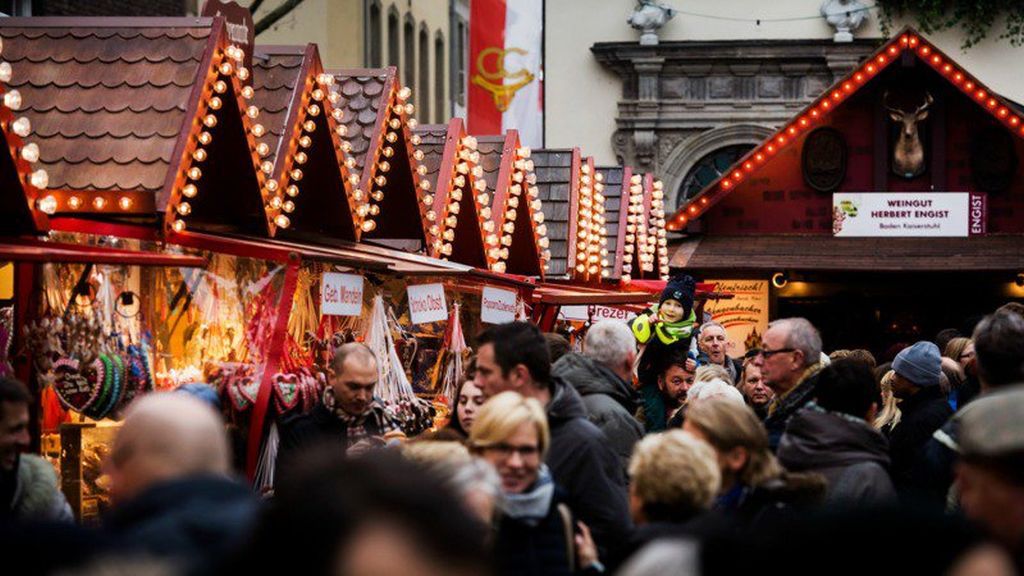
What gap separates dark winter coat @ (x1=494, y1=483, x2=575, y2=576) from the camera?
4988mm

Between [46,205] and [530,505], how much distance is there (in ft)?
14.2

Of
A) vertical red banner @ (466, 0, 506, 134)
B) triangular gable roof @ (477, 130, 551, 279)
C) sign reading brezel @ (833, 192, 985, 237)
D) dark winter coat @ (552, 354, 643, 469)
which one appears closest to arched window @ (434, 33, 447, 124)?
sign reading brezel @ (833, 192, 985, 237)

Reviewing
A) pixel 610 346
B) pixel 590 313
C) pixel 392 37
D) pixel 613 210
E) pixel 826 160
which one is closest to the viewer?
pixel 610 346

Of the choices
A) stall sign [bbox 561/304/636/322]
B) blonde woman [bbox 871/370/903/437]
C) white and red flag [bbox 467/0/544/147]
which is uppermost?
white and red flag [bbox 467/0/544/147]

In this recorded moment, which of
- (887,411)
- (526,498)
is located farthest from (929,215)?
(526,498)

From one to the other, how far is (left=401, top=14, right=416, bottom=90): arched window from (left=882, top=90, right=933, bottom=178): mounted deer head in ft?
58.0

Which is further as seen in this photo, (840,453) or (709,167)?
(709,167)

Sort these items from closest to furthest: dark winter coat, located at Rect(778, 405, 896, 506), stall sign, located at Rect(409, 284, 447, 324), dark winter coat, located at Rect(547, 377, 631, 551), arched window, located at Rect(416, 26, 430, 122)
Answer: dark winter coat, located at Rect(547, 377, 631, 551) < dark winter coat, located at Rect(778, 405, 896, 506) < stall sign, located at Rect(409, 284, 447, 324) < arched window, located at Rect(416, 26, 430, 122)

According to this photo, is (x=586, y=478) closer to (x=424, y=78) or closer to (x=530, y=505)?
(x=530, y=505)

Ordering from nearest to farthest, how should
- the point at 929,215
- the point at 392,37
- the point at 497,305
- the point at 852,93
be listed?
the point at 497,305 < the point at 852,93 < the point at 929,215 < the point at 392,37

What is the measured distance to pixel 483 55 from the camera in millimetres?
19406

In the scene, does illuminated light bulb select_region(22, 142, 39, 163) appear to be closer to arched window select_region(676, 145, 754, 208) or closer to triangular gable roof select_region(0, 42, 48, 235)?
triangular gable roof select_region(0, 42, 48, 235)

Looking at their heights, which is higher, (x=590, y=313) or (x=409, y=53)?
(x=409, y=53)

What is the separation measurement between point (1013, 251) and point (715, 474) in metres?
19.5
